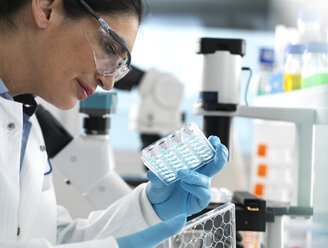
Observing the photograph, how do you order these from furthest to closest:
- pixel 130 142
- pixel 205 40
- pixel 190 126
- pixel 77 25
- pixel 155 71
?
pixel 130 142, pixel 155 71, pixel 205 40, pixel 77 25, pixel 190 126

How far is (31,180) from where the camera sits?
1408 millimetres

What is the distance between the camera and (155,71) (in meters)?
2.77

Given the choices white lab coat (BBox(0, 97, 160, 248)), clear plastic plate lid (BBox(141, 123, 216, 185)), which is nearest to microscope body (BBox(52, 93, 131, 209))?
white lab coat (BBox(0, 97, 160, 248))

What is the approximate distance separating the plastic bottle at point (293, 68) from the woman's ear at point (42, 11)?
0.86 metres

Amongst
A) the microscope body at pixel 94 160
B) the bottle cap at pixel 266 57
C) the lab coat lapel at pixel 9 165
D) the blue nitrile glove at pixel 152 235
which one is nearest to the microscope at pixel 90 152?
the microscope body at pixel 94 160

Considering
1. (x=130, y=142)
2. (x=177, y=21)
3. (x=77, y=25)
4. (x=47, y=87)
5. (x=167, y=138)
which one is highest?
(x=177, y=21)

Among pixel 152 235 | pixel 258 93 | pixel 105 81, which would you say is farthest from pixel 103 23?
pixel 258 93

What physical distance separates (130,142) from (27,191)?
432cm

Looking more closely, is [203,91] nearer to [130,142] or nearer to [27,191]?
[27,191]

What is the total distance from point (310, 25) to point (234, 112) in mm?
A: 554

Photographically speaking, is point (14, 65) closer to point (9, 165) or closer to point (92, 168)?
point (9, 165)

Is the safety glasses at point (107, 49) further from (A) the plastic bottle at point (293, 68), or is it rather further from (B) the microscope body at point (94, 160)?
(A) the plastic bottle at point (293, 68)

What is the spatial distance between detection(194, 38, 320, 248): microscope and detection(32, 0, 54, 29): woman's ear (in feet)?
1.61

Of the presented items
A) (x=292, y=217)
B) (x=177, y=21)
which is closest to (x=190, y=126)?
(x=292, y=217)
